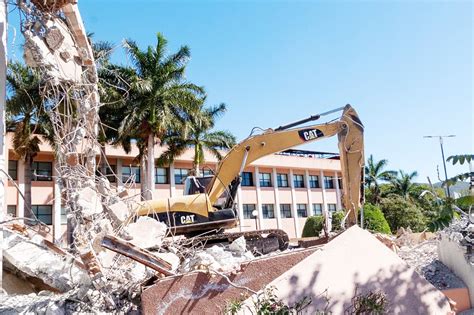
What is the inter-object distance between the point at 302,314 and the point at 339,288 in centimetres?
69

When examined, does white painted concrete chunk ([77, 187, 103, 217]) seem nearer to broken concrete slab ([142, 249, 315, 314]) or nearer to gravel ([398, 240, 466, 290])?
broken concrete slab ([142, 249, 315, 314])

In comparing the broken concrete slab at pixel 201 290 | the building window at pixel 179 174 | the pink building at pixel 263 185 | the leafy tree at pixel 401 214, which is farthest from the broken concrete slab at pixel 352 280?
the leafy tree at pixel 401 214

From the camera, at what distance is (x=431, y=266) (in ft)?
25.3

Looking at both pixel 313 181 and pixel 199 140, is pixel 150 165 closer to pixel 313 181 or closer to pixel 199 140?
pixel 199 140

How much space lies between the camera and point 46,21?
636cm

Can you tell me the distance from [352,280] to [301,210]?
3795 cm

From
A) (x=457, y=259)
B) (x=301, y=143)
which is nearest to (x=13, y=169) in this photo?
(x=301, y=143)

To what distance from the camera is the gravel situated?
23.1 ft

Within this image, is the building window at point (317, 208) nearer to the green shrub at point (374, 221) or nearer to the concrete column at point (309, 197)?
the concrete column at point (309, 197)

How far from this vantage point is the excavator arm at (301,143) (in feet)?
32.1

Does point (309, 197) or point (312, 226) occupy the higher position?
point (309, 197)

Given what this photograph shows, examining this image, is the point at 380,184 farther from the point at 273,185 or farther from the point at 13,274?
the point at 13,274

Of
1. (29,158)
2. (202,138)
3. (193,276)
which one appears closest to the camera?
(193,276)

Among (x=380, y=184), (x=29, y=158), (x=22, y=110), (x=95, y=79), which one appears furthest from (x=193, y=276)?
(x=380, y=184)
